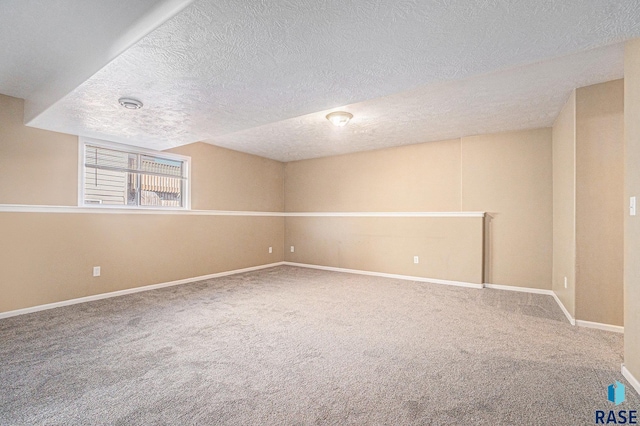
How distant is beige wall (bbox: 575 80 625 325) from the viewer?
267cm

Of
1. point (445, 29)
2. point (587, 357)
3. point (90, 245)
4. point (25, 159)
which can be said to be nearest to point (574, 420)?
point (587, 357)

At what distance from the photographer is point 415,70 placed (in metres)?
2.00

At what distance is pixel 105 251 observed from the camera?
3.91 metres

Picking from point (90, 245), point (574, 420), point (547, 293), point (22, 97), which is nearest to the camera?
point (574, 420)

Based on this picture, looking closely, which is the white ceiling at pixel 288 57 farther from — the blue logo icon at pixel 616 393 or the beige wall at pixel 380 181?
the blue logo icon at pixel 616 393

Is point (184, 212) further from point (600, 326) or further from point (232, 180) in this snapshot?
point (600, 326)

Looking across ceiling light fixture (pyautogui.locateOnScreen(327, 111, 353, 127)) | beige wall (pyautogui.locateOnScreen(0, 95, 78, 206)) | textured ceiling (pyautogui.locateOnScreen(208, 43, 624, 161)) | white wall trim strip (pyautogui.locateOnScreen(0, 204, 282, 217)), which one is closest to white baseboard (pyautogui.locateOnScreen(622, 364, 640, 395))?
textured ceiling (pyautogui.locateOnScreen(208, 43, 624, 161))

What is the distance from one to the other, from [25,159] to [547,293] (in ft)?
22.5

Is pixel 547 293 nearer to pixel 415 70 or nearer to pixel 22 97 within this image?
pixel 415 70

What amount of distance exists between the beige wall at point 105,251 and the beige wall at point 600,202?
505cm

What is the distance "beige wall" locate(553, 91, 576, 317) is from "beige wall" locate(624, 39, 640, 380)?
100 cm

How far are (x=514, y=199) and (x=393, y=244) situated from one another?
201 cm

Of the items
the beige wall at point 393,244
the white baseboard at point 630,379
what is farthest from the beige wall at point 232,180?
the white baseboard at point 630,379
